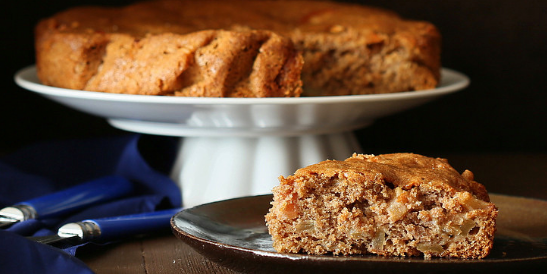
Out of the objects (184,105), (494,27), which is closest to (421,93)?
(184,105)

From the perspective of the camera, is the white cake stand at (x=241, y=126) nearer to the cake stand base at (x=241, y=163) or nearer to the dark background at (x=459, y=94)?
the cake stand base at (x=241, y=163)

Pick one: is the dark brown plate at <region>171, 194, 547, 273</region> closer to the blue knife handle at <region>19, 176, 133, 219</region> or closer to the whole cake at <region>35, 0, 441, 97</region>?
the whole cake at <region>35, 0, 441, 97</region>

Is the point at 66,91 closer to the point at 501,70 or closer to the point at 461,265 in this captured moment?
the point at 461,265

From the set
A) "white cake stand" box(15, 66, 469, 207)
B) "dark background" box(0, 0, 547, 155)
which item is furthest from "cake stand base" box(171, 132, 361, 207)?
"dark background" box(0, 0, 547, 155)

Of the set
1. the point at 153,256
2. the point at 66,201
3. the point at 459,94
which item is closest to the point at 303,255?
the point at 153,256

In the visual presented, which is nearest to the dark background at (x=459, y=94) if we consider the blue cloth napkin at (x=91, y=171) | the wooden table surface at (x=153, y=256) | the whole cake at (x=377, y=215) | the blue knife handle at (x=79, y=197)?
the blue cloth napkin at (x=91, y=171)
